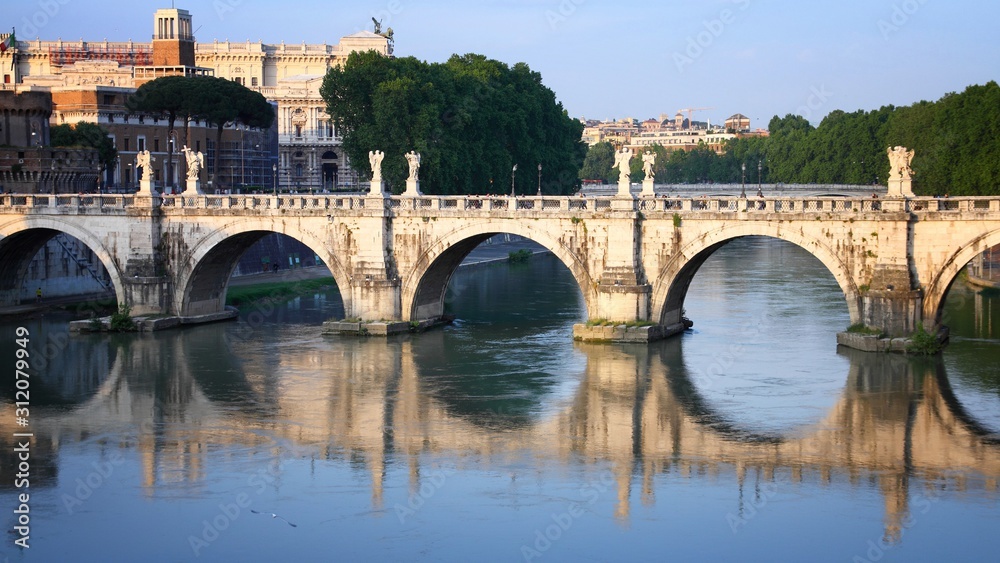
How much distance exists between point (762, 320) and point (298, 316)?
18718mm

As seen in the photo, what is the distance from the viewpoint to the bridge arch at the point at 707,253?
43750 mm

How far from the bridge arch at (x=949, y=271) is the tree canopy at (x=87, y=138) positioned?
4713 cm

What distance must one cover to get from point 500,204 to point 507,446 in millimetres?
17793

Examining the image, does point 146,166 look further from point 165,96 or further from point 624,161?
point 165,96

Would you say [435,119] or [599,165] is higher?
[599,165]

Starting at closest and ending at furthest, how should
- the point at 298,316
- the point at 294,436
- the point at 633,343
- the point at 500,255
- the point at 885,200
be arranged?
1. the point at 294,436
2. the point at 885,200
3. the point at 633,343
4. the point at 298,316
5. the point at 500,255

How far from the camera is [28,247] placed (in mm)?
56781

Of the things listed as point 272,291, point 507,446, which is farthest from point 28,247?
point 507,446

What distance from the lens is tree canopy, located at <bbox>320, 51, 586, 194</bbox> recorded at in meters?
70.1

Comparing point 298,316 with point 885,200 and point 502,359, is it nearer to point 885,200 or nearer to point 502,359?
point 502,359

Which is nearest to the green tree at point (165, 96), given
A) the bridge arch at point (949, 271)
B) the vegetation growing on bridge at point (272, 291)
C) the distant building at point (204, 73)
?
the distant building at point (204, 73)

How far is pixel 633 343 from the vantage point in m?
46.1

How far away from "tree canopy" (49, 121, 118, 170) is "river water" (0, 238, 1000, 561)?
24563 mm

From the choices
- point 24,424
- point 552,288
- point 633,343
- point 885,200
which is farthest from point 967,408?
point 552,288
